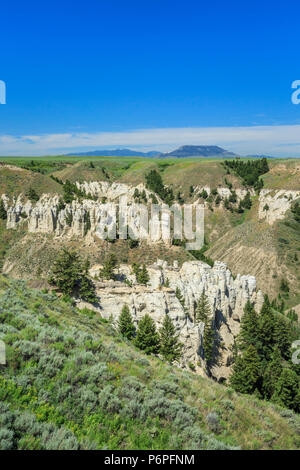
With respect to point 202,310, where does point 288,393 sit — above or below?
below

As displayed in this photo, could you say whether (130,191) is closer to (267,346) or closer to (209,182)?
(209,182)

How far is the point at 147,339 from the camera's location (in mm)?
29766

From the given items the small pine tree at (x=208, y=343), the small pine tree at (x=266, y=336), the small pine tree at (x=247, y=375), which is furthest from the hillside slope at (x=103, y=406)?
the small pine tree at (x=266, y=336)

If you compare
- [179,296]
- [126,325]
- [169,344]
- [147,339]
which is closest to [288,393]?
[169,344]

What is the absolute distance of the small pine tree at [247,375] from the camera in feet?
97.5

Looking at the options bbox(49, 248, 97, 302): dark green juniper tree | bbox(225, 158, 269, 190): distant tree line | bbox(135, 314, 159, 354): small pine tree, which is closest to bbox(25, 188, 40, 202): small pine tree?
bbox(49, 248, 97, 302): dark green juniper tree

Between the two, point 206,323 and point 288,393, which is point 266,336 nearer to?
point 206,323

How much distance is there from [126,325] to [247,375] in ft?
45.0

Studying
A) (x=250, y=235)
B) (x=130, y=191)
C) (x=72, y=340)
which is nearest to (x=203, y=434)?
(x=72, y=340)

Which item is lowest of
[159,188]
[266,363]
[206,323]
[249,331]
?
[266,363]

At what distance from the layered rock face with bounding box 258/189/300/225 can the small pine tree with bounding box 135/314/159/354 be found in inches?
3621

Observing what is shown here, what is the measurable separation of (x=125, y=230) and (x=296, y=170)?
11054 centimetres

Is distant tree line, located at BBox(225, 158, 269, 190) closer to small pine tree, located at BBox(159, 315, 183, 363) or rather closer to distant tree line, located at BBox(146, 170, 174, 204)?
distant tree line, located at BBox(146, 170, 174, 204)

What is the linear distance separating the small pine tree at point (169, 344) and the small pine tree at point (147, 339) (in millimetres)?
738
